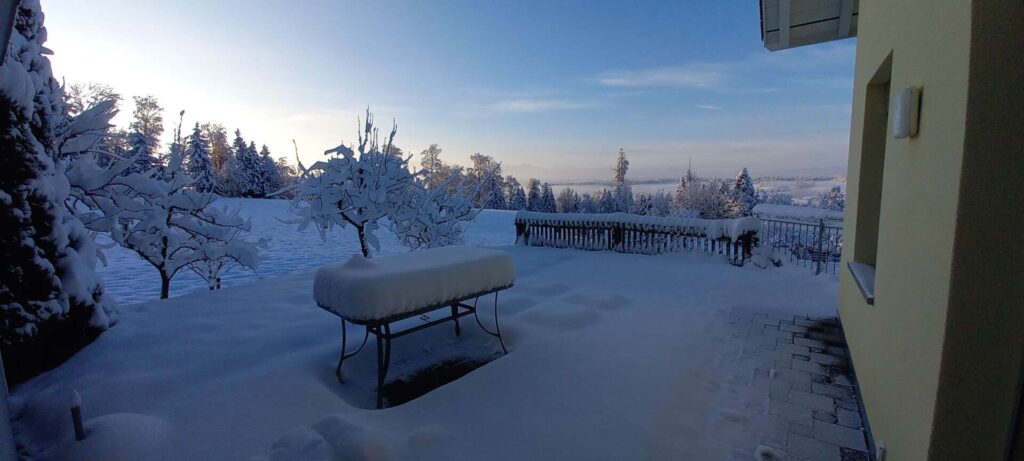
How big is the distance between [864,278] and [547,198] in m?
36.5

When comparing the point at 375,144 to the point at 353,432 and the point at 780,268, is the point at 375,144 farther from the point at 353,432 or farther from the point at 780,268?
the point at 780,268

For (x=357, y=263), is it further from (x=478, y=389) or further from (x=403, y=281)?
(x=478, y=389)

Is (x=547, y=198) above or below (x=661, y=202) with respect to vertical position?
above

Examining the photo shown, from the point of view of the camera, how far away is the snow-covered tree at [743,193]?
99.5ft

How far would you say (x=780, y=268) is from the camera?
7.55 metres

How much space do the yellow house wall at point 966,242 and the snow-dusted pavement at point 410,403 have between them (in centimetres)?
123

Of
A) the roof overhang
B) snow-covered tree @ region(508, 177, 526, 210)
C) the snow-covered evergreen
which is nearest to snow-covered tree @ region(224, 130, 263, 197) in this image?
snow-covered tree @ region(508, 177, 526, 210)

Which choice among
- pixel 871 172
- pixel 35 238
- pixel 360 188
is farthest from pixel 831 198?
pixel 35 238

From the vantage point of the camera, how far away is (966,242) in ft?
4.04

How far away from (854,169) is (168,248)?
29.9 feet

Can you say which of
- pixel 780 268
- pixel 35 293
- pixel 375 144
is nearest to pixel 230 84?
pixel 375 144

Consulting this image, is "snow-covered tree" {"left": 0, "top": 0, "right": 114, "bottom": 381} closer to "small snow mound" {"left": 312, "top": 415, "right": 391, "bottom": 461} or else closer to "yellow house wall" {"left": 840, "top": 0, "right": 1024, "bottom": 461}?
"small snow mound" {"left": 312, "top": 415, "right": 391, "bottom": 461}

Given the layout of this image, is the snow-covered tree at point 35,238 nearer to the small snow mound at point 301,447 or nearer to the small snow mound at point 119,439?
the small snow mound at point 119,439

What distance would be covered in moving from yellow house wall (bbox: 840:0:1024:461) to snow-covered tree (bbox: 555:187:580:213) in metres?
36.5
